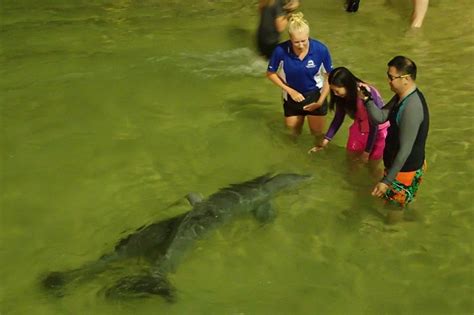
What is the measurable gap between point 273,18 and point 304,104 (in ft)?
5.86

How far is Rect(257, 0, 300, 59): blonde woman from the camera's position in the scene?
25.0 feet

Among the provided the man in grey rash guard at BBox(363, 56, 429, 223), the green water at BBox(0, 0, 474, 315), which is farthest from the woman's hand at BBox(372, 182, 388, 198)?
the green water at BBox(0, 0, 474, 315)

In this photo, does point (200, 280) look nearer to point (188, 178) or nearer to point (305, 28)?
point (188, 178)

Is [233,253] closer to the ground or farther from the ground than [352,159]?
closer to the ground

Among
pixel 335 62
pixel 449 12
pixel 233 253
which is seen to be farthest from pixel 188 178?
pixel 449 12

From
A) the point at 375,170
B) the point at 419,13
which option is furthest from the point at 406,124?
the point at 419,13

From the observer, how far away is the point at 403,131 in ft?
15.2

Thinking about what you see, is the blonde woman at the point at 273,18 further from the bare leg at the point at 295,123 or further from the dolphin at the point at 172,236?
the dolphin at the point at 172,236

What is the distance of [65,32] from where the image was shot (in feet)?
36.3

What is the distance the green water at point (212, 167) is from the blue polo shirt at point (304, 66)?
936 mm

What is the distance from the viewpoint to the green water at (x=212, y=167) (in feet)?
16.2

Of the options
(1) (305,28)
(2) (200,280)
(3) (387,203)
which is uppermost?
(1) (305,28)

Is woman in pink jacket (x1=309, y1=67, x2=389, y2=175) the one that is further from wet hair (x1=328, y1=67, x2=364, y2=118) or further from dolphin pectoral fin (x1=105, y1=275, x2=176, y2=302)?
dolphin pectoral fin (x1=105, y1=275, x2=176, y2=302)

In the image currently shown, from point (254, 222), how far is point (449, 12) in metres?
8.13
